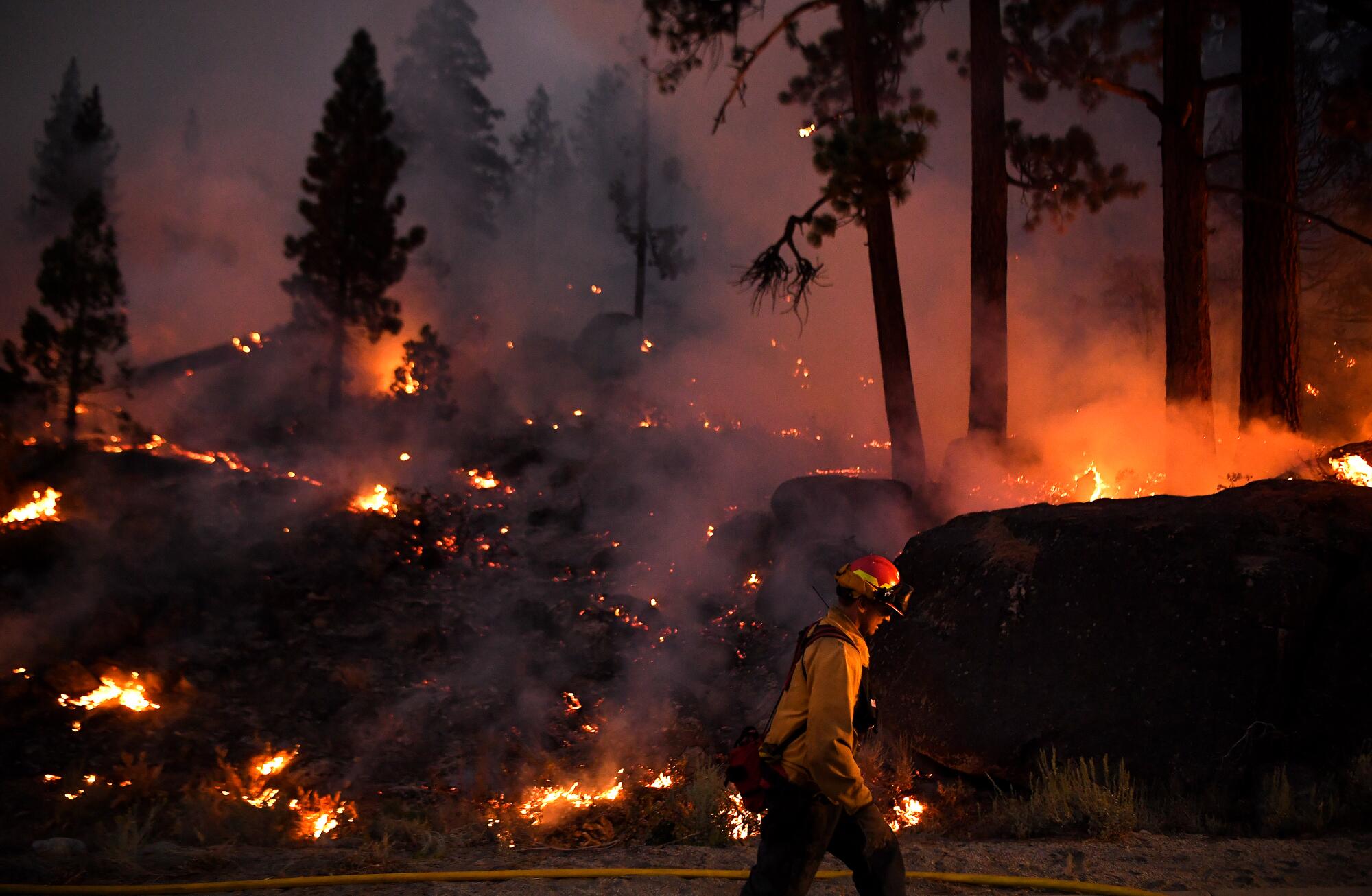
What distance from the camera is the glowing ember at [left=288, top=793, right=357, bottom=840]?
582cm

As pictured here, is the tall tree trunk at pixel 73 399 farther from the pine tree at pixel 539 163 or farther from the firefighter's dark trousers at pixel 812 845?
the pine tree at pixel 539 163

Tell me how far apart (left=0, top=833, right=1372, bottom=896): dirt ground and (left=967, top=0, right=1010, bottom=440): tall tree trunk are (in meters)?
6.92

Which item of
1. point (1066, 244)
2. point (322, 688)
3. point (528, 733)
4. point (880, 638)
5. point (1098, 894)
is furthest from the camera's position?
point (1066, 244)

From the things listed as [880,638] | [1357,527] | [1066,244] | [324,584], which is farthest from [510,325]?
[1357,527]

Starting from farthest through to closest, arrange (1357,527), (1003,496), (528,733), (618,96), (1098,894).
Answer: (618,96) → (1003,496) → (528,733) → (1357,527) → (1098,894)

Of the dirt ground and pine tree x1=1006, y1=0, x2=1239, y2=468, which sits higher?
pine tree x1=1006, y1=0, x2=1239, y2=468

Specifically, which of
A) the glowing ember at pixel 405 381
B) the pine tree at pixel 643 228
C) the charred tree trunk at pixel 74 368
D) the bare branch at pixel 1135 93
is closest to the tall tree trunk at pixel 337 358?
the glowing ember at pixel 405 381

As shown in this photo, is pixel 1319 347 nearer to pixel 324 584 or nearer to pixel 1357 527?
pixel 1357 527

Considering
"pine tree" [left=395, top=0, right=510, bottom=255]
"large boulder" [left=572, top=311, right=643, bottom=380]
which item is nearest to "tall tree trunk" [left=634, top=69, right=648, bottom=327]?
"large boulder" [left=572, top=311, right=643, bottom=380]

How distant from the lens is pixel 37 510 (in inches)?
431

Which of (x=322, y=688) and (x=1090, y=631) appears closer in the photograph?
(x=1090, y=631)

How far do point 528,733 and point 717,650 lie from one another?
2480mm

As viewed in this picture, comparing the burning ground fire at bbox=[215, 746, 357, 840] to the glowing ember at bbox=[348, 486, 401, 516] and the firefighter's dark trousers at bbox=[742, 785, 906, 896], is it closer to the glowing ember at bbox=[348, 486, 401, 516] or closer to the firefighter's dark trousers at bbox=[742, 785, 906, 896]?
the firefighter's dark trousers at bbox=[742, 785, 906, 896]

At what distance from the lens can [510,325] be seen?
3148 cm
